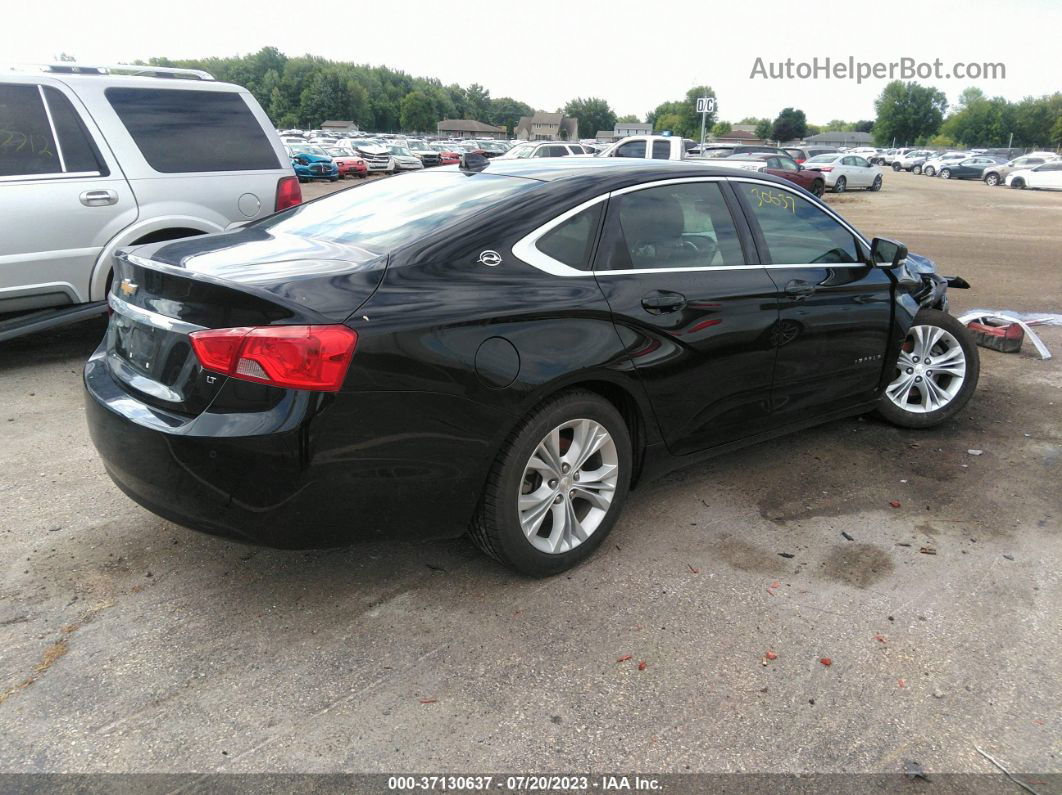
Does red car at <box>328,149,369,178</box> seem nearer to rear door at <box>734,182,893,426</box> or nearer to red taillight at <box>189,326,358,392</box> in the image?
rear door at <box>734,182,893,426</box>

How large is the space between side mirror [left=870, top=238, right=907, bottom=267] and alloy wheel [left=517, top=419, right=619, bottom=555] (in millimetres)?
2178

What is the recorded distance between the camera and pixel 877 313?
176 inches

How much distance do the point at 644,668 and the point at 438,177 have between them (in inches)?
99.0

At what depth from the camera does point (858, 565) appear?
3.50m

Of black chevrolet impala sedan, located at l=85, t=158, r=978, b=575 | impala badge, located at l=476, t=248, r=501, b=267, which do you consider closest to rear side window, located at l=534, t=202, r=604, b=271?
black chevrolet impala sedan, located at l=85, t=158, r=978, b=575

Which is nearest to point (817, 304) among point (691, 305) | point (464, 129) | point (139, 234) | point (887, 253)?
point (887, 253)

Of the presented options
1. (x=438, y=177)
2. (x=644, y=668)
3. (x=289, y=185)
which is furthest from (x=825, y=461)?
(x=289, y=185)

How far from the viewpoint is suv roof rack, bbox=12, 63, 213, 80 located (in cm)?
603

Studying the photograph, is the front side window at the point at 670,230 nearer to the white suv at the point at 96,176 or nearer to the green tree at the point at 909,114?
the white suv at the point at 96,176

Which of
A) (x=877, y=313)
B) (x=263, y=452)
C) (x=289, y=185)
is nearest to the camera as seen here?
(x=263, y=452)

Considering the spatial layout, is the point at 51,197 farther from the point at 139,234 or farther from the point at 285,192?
the point at 285,192

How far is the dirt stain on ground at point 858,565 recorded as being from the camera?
3383mm

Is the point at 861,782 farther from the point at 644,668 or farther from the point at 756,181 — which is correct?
the point at 756,181

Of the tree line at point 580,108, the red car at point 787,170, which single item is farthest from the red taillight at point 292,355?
the tree line at point 580,108
